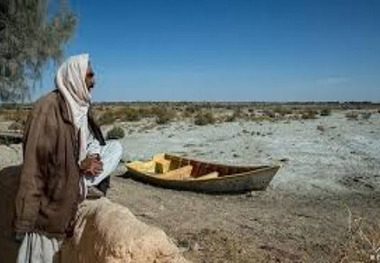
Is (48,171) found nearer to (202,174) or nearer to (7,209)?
(7,209)

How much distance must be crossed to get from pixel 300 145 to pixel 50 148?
18652mm

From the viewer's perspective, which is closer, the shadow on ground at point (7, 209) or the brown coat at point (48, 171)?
the brown coat at point (48, 171)

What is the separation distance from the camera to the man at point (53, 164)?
3.87 m

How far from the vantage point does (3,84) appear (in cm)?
1989

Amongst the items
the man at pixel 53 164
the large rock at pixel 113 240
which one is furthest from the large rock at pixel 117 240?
the man at pixel 53 164

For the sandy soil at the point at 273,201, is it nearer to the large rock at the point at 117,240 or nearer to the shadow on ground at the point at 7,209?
the large rock at the point at 117,240

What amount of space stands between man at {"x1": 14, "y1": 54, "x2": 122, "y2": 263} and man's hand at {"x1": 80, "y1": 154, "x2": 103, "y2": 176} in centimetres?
8

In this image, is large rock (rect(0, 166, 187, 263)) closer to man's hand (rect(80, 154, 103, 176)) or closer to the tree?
man's hand (rect(80, 154, 103, 176))

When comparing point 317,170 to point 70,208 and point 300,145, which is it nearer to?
point 300,145

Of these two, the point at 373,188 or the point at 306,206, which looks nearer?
the point at 306,206

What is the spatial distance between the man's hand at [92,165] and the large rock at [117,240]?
0.24 m

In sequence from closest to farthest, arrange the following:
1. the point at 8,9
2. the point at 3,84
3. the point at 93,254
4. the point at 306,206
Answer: the point at 93,254 < the point at 306,206 < the point at 8,9 < the point at 3,84

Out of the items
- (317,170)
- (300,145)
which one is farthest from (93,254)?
(300,145)

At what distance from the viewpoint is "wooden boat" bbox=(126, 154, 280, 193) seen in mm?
13695
